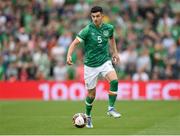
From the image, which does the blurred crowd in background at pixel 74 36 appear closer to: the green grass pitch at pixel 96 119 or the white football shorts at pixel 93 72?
the green grass pitch at pixel 96 119

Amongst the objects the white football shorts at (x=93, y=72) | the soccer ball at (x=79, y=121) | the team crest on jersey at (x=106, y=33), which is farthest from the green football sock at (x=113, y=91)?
the team crest on jersey at (x=106, y=33)

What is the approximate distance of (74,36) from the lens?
28656 mm

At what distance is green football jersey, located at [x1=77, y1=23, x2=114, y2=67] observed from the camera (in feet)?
49.4

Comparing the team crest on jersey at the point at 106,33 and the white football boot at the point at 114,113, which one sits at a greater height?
the team crest on jersey at the point at 106,33

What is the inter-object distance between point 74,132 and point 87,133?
36 cm

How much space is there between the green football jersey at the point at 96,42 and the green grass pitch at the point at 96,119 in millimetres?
1518

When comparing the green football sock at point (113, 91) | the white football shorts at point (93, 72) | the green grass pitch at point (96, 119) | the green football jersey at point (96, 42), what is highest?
the green football jersey at point (96, 42)

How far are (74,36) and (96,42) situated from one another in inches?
536

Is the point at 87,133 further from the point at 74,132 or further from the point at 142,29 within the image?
the point at 142,29

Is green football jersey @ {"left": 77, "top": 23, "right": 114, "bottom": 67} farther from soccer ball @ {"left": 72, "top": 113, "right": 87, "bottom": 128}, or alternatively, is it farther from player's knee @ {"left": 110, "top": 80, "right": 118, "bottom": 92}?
soccer ball @ {"left": 72, "top": 113, "right": 87, "bottom": 128}

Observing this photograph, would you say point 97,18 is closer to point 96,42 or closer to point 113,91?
point 96,42

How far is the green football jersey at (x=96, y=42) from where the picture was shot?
1506 centimetres

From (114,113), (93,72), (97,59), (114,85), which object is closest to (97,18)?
(97,59)

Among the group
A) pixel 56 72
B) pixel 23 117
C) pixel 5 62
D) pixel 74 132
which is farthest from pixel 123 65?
pixel 74 132
